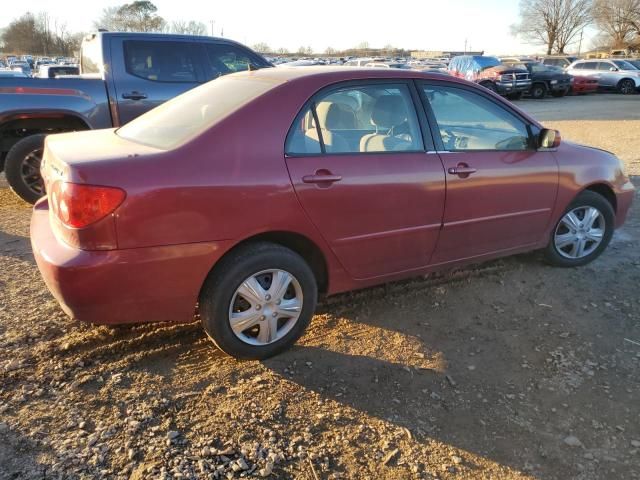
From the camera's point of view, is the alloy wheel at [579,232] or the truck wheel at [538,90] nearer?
the alloy wheel at [579,232]

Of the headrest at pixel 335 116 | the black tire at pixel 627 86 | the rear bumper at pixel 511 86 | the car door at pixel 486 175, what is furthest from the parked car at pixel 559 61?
the headrest at pixel 335 116

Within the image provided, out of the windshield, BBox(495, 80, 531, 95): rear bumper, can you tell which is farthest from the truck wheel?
the windshield

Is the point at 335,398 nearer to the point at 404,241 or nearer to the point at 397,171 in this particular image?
the point at 404,241

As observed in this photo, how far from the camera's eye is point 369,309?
3.81 metres

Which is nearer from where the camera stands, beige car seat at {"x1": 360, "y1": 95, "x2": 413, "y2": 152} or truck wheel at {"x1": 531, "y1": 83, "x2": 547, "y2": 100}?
beige car seat at {"x1": 360, "y1": 95, "x2": 413, "y2": 152}

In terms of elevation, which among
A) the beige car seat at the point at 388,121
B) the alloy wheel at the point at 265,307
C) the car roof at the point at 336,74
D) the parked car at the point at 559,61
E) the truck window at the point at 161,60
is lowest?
the alloy wheel at the point at 265,307

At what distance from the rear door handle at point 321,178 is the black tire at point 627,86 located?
98.7 ft

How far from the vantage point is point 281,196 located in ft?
9.65

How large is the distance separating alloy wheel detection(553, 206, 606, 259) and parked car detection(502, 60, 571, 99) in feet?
73.1

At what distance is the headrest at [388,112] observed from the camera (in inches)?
139

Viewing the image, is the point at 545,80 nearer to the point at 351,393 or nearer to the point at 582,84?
the point at 582,84

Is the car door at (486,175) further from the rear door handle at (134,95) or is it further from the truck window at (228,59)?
the rear door handle at (134,95)

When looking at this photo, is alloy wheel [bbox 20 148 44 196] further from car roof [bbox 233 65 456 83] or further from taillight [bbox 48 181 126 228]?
taillight [bbox 48 181 126 228]

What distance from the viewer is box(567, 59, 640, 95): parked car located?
90.0 ft
